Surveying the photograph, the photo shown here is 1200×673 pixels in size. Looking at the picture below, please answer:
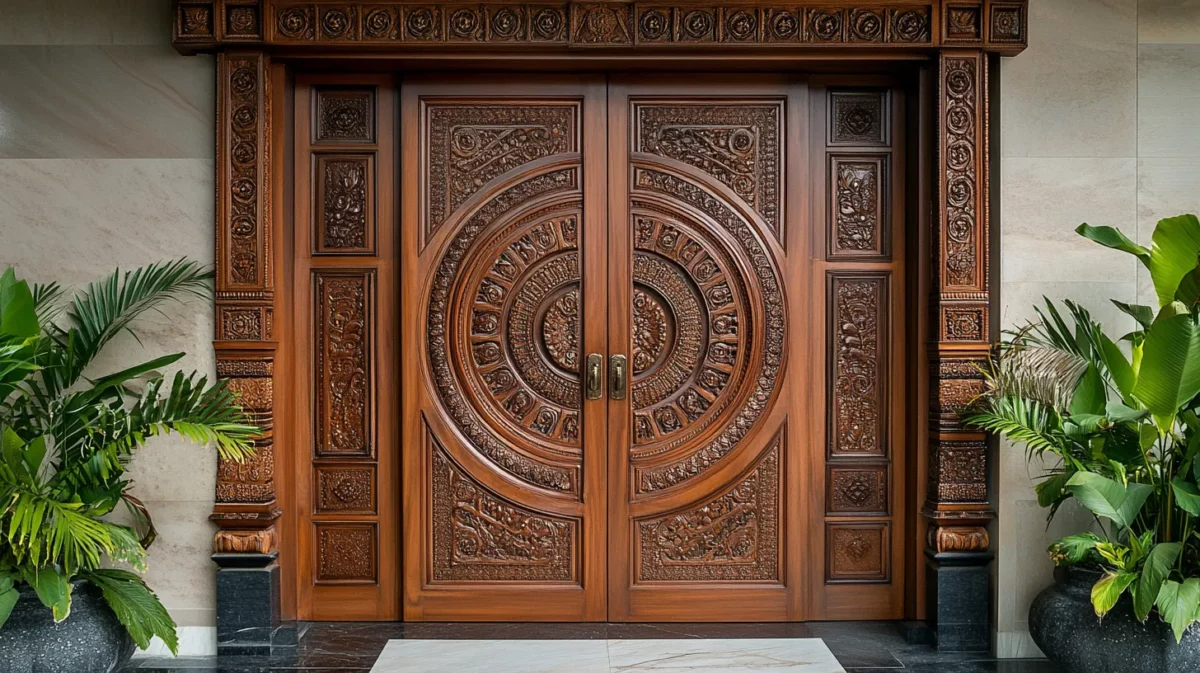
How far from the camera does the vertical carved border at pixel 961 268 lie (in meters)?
3.29

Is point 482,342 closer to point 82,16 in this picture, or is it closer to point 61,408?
point 61,408

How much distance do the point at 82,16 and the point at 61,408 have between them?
143cm

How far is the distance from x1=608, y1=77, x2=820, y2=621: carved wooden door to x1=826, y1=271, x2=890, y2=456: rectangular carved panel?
128 millimetres

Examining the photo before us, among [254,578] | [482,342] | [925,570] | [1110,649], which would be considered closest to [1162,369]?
[1110,649]

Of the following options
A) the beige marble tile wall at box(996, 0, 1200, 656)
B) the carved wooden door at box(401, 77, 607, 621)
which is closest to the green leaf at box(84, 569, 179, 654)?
the carved wooden door at box(401, 77, 607, 621)

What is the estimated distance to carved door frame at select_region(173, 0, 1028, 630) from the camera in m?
3.26

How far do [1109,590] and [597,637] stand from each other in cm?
171

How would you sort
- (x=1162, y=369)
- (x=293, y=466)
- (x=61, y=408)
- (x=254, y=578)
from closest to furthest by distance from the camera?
(x=1162, y=369) < (x=61, y=408) < (x=254, y=578) < (x=293, y=466)

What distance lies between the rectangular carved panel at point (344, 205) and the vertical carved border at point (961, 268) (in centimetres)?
212

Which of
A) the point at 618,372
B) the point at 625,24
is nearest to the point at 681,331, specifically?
the point at 618,372

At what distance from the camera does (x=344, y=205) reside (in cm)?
353

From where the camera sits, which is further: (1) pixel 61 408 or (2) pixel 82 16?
(2) pixel 82 16

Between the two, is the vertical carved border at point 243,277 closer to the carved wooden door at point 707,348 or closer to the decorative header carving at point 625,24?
the decorative header carving at point 625,24

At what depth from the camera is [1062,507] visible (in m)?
3.31
